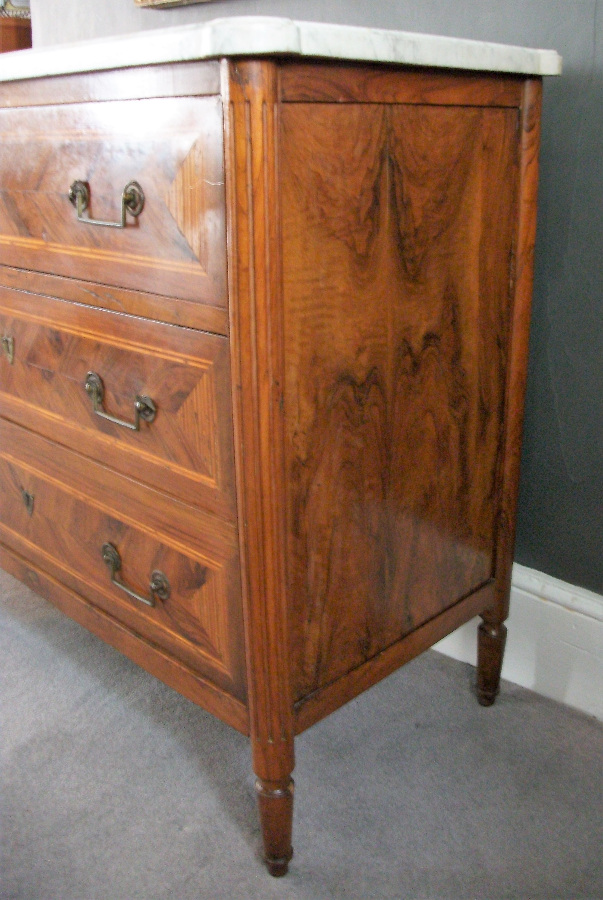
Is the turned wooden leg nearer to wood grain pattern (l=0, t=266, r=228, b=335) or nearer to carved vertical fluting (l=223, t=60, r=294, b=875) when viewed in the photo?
carved vertical fluting (l=223, t=60, r=294, b=875)

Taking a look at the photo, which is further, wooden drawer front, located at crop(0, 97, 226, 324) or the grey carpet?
the grey carpet

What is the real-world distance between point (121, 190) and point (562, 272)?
0.64 m

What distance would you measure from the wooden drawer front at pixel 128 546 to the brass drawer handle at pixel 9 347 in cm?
11

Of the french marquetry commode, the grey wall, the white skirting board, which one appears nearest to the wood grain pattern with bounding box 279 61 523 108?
the french marquetry commode

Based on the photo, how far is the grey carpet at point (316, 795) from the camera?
41.9 inches

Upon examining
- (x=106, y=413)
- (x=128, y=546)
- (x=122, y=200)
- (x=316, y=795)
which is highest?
(x=122, y=200)

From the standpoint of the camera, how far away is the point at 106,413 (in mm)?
1085

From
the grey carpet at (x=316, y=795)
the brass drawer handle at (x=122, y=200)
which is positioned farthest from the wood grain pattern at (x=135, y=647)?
the brass drawer handle at (x=122, y=200)

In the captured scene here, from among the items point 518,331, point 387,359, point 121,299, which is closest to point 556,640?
point 518,331

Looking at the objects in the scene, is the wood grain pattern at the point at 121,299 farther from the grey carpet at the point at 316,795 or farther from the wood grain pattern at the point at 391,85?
the grey carpet at the point at 316,795

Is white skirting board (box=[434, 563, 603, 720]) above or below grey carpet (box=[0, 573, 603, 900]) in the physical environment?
above

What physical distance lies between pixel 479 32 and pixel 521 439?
585 mm

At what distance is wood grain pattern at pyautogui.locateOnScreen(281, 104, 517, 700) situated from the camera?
89cm

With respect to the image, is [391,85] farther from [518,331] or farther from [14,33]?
[14,33]
